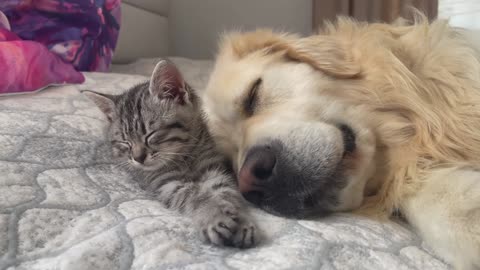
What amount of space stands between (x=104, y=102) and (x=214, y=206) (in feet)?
2.06

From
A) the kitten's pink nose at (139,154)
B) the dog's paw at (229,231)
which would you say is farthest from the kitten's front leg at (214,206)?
the kitten's pink nose at (139,154)

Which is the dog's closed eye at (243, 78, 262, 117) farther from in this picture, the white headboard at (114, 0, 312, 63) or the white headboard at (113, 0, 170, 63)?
the white headboard at (114, 0, 312, 63)

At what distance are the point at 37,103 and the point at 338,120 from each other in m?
0.85

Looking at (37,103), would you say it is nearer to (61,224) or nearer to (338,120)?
(61,224)

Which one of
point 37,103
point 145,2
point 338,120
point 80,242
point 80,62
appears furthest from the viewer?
point 145,2

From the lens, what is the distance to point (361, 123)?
1.09 metres

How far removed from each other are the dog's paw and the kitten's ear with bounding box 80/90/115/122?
0.67 meters

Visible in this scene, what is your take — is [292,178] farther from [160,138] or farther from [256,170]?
[160,138]

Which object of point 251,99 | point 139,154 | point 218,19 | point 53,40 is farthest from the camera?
point 218,19

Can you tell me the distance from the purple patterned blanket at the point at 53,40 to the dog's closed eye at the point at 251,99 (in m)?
0.71

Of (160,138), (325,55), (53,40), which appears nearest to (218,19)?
(53,40)

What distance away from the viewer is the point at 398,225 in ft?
3.23

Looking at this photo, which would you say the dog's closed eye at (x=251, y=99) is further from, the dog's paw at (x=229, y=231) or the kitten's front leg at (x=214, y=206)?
the dog's paw at (x=229, y=231)

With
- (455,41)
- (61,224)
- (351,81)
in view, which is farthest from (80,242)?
(455,41)
